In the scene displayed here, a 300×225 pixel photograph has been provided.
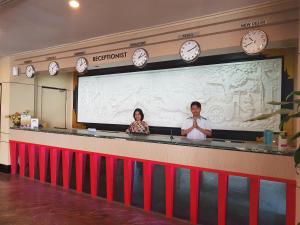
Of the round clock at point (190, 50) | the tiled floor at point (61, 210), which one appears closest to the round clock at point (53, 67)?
the tiled floor at point (61, 210)

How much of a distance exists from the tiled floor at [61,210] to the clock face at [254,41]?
227 centimetres

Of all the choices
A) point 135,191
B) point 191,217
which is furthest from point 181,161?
point 135,191

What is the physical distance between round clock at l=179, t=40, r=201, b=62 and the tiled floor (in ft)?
7.02

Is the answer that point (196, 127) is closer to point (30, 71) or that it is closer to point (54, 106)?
point (30, 71)

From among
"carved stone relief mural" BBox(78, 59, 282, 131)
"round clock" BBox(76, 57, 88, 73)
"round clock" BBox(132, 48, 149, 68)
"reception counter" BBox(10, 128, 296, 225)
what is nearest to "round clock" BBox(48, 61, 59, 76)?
"round clock" BBox(76, 57, 88, 73)

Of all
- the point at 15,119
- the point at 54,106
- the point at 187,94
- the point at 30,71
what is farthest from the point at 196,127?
the point at 54,106

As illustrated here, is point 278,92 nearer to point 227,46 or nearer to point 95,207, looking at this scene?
point 227,46

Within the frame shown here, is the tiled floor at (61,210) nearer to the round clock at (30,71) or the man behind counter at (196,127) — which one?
the man behind counter at (196,127)

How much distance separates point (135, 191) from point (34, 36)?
3.16m

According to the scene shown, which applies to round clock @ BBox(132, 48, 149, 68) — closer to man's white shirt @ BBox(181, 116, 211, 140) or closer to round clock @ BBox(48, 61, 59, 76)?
man's white shirt @ BBox(181, 116, 211, 140)

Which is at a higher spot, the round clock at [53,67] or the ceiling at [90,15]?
the ceiling at [90,15]

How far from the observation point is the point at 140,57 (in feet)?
13.7

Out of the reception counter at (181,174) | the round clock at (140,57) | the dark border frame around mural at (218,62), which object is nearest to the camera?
the reception counter at (181,174)

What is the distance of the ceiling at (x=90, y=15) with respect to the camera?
3.21 metres
